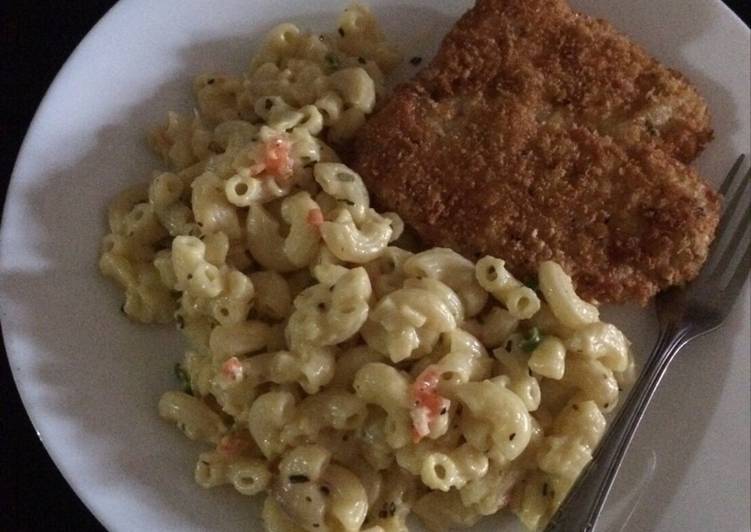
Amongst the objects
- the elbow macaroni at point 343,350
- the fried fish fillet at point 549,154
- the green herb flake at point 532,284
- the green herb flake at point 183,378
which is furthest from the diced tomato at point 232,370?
the green herb flake at point 532,284

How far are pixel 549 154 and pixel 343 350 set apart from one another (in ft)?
2.07

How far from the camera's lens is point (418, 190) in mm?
1975

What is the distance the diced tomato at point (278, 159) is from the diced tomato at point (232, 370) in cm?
41

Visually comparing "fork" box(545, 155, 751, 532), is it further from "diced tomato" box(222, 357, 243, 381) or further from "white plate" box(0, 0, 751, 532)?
"diced tomato" box(222, 357, 243, 381)

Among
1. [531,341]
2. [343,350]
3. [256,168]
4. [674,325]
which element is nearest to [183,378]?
[343,350]

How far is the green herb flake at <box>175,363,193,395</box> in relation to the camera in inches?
74.4

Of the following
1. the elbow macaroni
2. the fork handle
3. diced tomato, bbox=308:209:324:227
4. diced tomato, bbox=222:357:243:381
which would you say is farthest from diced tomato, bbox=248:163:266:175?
the fork handle

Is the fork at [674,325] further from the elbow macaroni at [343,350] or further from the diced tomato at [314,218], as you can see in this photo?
the diced tomato at [314,218]

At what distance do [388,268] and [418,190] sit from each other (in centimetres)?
20

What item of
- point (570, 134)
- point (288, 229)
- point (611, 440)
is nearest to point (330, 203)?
point (288, 229)

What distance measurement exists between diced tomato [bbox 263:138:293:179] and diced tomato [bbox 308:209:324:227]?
12cm

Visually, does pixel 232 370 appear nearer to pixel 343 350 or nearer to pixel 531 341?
pixel 343 350

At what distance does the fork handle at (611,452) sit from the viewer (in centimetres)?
175

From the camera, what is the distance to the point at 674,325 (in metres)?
1.95
